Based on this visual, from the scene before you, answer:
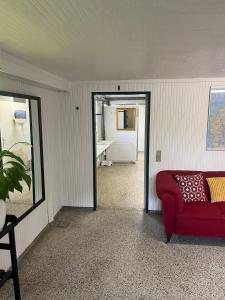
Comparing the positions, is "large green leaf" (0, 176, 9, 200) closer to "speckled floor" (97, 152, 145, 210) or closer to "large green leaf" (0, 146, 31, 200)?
"large green leaf" (0, 146, 31, 200)

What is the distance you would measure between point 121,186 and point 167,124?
2.17 meters

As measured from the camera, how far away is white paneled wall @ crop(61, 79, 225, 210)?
142 inches

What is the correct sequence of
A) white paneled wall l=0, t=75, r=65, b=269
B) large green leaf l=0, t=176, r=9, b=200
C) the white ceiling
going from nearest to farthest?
the white ceiling → large green leaf l=0, t=176, r=9, b=200 → white paneled wall l=0, t=75, r=65, b=269

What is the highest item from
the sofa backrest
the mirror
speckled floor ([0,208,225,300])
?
the mirror

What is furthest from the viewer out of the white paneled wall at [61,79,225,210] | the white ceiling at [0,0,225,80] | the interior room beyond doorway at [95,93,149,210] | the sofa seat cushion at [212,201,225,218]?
the interior room beyond doorway at [95,93,149,210]

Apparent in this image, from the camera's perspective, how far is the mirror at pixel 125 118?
7.58m

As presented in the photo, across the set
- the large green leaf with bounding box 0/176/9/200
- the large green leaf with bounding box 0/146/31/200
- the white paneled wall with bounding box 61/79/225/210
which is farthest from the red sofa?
the large green leaf with bounding box 0/176/9/200

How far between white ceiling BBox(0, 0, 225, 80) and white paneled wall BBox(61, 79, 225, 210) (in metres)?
1.14

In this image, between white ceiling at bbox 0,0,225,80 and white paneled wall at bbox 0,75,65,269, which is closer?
white ceiling at bbox 0,0,225,80

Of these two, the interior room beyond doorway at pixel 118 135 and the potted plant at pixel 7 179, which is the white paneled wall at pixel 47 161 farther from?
the interior room beyond doorway at pixel 118 135

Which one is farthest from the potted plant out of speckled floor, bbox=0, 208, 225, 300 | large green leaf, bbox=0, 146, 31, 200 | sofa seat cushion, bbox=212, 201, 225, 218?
sofa seat cushion, bbox=212, 201, 225, 218

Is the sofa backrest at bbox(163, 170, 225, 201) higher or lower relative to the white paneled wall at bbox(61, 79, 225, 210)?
lower

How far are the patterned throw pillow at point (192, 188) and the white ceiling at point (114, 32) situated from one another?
5.46 feet

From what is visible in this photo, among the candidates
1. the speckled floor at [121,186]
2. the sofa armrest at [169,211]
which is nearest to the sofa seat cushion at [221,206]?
the sofa armrest at [169,211]
